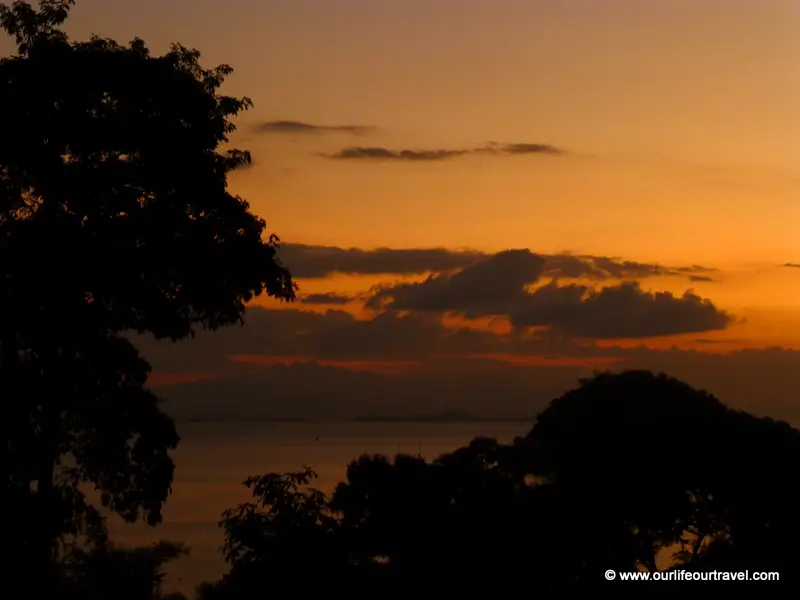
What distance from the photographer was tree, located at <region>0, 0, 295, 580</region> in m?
21.4

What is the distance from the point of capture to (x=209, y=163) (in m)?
22.9

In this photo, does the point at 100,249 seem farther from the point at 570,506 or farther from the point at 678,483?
the point at 678,483

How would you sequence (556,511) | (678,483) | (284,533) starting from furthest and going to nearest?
(678,483) → (556,511) → (284,533)

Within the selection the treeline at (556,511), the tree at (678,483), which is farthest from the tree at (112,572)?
the tree at (678,483)

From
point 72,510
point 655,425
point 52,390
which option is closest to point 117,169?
point 52,390

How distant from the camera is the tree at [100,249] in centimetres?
2139

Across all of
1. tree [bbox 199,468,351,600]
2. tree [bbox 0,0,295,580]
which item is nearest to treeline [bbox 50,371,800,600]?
tree [bbox 199,468,351,600]

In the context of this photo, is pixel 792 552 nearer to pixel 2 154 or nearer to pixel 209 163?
pixel 209 163

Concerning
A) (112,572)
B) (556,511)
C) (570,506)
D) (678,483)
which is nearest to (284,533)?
(112,572)

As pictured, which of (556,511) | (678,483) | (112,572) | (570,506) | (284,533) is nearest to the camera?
(284,533)

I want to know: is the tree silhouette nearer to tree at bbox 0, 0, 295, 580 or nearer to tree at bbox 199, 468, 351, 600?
tree at bbox 199, 468, 351, 600

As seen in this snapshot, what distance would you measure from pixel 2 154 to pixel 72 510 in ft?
23.0

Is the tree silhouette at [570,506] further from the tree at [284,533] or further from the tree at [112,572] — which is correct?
the tree at [112,572]

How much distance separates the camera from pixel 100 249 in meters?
21.6
